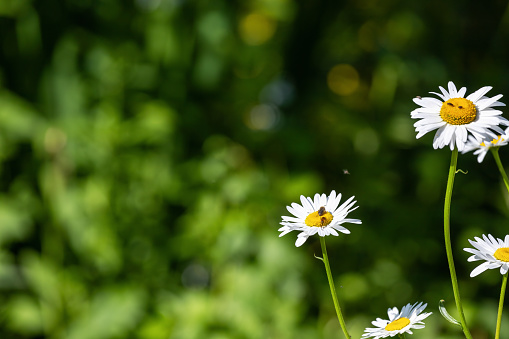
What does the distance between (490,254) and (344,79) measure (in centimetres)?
162

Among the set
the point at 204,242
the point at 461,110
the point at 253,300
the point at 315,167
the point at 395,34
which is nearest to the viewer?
the point at 461,110

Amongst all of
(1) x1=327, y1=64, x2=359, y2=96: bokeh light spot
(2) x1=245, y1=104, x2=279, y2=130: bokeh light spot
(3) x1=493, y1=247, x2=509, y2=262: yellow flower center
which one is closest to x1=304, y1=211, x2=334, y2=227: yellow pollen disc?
(3) x1=493, y1=247, x2=509, y2=262: yellow flower center

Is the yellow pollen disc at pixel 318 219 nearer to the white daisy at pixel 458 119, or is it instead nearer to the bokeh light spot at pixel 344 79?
the white daisy at pixel 458 119

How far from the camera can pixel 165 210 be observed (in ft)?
5.16

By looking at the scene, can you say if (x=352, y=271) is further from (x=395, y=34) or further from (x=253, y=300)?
(x=395, y=34)

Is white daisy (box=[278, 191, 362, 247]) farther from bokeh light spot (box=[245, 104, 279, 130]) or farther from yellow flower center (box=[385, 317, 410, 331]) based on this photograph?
bokeh light spot (box=[245, 104, 279, 130])

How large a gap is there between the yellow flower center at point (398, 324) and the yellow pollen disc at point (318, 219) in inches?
3.0

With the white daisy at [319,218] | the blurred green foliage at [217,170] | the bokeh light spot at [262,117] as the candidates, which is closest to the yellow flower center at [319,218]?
the white daisy at [319,218]

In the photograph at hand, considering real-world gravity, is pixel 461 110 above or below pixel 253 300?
below

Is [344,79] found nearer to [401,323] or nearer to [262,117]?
[262,117]

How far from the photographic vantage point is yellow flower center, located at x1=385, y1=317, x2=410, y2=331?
32cm

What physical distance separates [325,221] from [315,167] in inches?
54.7

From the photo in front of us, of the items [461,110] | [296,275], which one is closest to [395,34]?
[296,275]

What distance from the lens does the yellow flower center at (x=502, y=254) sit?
0.32m
